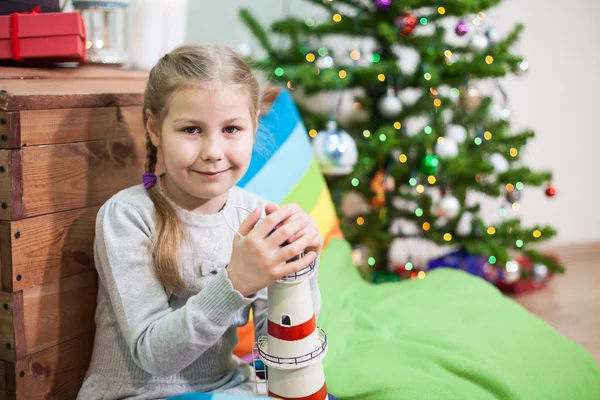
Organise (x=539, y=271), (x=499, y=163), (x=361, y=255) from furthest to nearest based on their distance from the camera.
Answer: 1. (x=361, y=255)
2. (x=539, y=271)
3. (x=499, y=163)

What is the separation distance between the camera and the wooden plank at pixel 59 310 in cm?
102

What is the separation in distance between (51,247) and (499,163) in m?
1.62

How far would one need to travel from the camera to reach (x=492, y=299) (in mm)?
1551

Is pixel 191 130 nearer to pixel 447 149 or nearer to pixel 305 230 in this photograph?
pixel 305 230

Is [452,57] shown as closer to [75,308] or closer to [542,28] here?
[542,28]

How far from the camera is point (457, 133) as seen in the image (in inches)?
85.4

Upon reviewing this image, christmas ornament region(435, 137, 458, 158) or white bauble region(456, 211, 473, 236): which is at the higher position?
christmas ornament region(435, 137, 458, 158)

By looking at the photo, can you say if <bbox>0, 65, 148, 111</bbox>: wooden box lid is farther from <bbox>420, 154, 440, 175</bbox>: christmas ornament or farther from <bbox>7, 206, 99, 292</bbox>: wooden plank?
<bbox>420, 154, 440, 175</bbox>: christmas ornament

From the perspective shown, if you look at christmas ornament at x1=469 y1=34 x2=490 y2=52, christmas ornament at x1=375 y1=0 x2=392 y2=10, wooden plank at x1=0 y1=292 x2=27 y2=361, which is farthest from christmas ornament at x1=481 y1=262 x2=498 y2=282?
wooden plank at x1=0 y1=292 x2=27 y2=361

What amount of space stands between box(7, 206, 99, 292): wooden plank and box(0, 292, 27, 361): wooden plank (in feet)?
0.06

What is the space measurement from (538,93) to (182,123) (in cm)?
247

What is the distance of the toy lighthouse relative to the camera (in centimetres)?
90

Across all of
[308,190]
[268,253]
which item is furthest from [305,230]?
[308,190]

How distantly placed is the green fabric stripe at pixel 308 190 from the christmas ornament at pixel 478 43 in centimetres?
81
